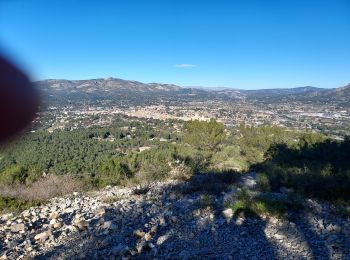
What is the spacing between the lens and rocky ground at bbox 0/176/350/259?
13.7ft

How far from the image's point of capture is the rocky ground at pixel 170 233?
4188mm

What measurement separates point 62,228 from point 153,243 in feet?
5.50

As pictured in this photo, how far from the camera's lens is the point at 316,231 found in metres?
4.87

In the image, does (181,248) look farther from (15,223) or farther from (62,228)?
(15,223)

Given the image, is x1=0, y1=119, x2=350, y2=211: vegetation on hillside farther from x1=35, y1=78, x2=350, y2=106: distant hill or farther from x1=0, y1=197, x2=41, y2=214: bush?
x1=35, y1=78, x2=350, y2=106: distant hill

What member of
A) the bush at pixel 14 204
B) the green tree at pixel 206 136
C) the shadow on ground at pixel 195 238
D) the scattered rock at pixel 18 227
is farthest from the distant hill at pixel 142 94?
the shadow on ground at pixel 195 238

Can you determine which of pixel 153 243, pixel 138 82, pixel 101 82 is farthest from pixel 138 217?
pixel 138 82

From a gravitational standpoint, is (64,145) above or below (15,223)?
below

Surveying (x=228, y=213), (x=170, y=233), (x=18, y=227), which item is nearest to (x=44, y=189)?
(x=18, y=227)

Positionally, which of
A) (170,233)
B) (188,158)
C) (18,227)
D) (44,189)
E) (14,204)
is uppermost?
(170,233)

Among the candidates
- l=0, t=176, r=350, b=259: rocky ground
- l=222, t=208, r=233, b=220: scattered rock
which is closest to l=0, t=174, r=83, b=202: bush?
l=0, t=176, r=350, b=259: rocky ground

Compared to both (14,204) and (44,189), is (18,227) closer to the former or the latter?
(14,204)

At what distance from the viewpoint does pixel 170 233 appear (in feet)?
15.7

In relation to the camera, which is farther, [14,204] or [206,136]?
[206,136]
